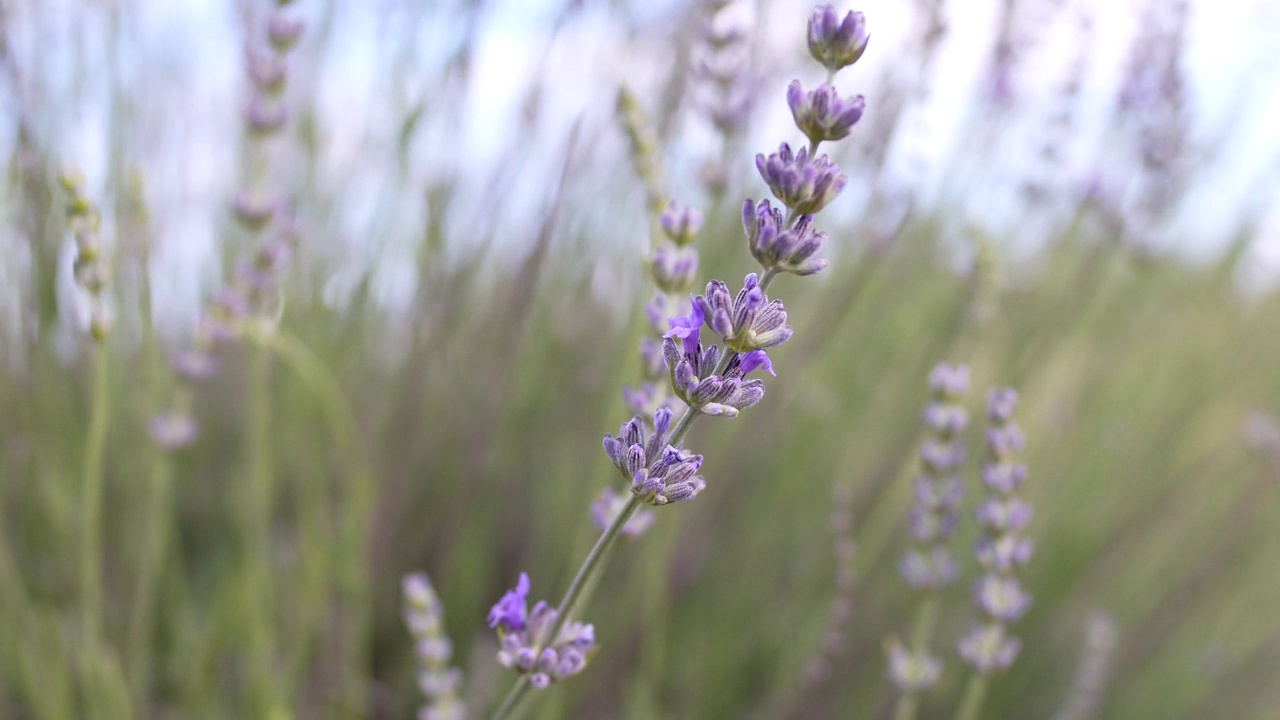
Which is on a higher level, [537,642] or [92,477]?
[537,642]

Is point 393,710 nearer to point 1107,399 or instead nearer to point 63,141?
point 63,141

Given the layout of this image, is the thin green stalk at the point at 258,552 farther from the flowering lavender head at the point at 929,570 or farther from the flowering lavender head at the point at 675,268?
the flowering lavender head at the point at 929,570

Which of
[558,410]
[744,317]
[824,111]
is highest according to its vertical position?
[824,111]

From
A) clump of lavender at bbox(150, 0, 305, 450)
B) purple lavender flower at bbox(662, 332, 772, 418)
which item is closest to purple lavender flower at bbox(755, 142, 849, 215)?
purple lavender flower at bbox(662, 332, 772, 418)

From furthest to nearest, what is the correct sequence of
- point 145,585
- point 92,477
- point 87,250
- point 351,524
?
point 351,524
point 145,585
point 92,477
point 87,250

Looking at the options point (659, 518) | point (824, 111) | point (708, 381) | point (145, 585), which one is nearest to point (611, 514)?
point (708, 381)

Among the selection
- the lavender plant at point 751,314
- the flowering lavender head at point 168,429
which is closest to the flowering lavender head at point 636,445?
the lavender plant at point 751,314

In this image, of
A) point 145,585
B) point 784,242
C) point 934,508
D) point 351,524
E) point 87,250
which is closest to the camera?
point 784,242

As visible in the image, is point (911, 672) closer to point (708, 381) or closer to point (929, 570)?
point (929, 570)
